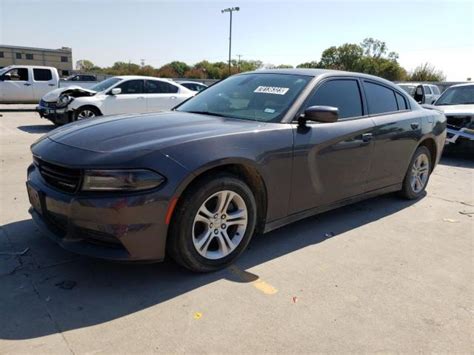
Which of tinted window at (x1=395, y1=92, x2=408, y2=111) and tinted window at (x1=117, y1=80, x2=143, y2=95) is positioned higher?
tinted window at (x1=395, y1=92, x2=408, y2=111)

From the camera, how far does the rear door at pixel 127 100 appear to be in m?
11.0

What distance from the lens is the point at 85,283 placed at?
9.81ft

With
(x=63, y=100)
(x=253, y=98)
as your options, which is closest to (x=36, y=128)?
(x=63, y=100)

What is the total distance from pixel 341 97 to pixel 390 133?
0.83 m

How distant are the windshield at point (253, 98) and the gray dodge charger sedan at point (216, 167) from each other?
1 cm

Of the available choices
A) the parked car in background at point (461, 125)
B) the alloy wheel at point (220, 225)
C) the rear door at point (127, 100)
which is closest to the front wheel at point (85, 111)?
the rear door at point (127, 100)

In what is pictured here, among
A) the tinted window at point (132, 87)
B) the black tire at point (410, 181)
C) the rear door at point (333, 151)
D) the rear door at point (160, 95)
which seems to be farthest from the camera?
the rear door at point (160, 95)

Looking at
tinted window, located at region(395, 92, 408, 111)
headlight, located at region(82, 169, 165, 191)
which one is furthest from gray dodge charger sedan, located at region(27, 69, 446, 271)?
tinted window, located at region(395, 92, 408, 111)

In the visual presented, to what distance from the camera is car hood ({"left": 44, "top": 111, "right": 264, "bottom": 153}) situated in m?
2.94

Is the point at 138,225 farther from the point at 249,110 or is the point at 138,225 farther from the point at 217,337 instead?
the point at 249,110

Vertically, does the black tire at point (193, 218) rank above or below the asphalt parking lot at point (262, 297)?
above

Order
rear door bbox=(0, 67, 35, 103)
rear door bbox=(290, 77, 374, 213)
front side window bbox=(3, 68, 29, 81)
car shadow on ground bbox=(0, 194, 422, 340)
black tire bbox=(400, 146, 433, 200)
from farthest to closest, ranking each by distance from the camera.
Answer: front side window bbox=(3, 68, 29, 81), rear door bbox=(0, 67, 35, 103), black tire bbox=(400, 146, 433, 200), rear door bbox=(290, 77, 374, 213), car shadow on ground bbox=(0, 194, 422, 340)

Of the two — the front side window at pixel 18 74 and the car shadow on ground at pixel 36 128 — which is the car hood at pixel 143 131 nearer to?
the car shadow on ground at pixel 36 128

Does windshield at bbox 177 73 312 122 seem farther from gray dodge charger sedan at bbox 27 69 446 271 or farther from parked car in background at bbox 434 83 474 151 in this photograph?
parked car in background at bbox 434 83 474 151
